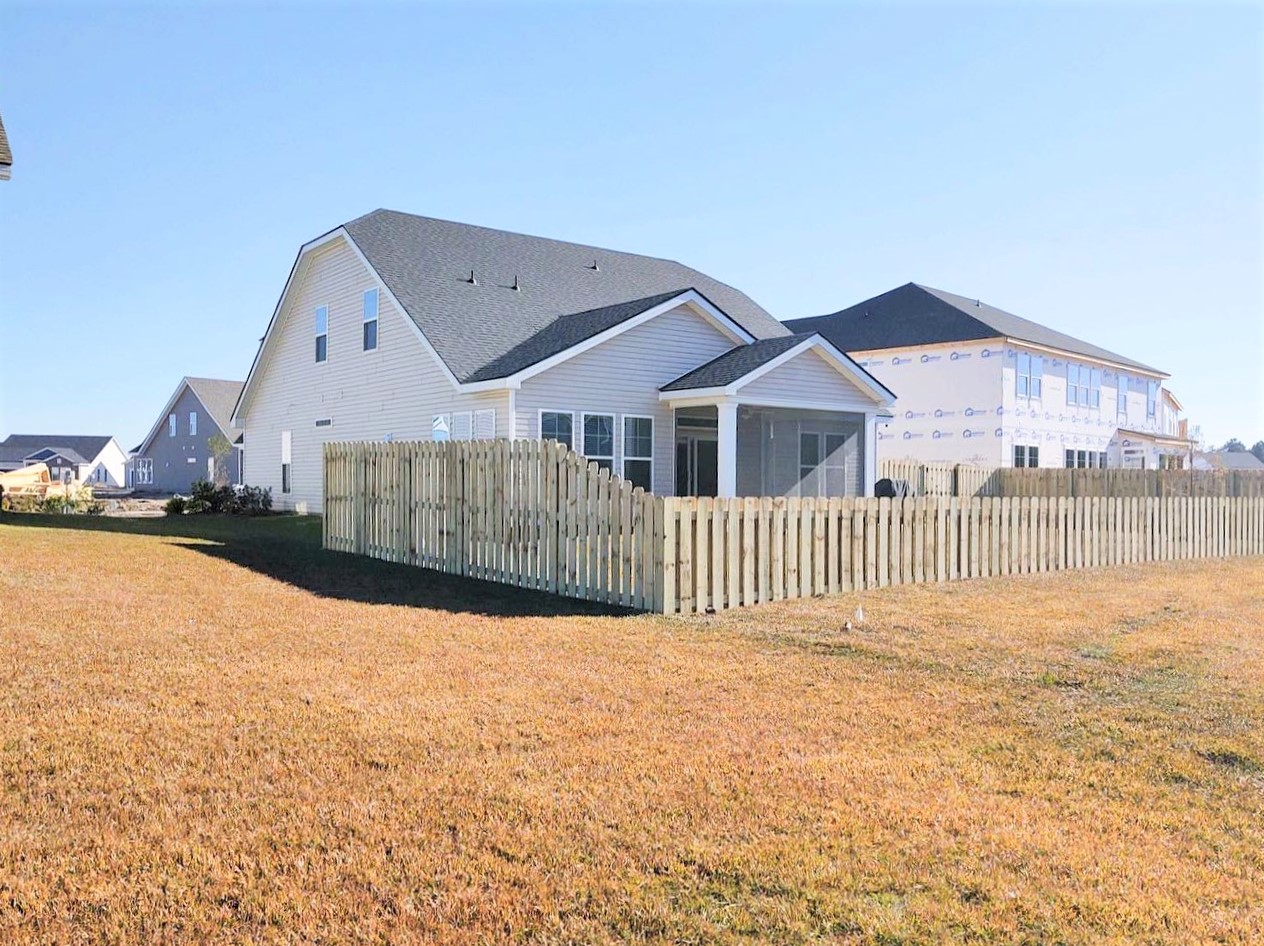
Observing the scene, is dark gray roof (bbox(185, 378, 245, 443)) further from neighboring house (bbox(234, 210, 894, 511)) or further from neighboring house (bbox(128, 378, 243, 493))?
neighboring house (bbox(234, 210, 894, 511))

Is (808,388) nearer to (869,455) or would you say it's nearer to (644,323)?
(869,455)

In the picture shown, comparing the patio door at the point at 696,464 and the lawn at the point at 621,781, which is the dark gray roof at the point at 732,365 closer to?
the patio door at the point at 696,464

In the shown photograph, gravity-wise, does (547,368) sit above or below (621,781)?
above

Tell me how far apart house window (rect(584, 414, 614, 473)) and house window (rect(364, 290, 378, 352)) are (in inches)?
250

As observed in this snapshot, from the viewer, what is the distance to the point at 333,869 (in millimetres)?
3719

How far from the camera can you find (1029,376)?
37312 millimetres

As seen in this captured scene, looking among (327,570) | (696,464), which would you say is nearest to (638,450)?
(696,464)

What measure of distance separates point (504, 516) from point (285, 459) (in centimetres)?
1721

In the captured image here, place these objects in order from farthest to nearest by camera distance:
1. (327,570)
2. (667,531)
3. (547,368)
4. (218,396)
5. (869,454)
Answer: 1. (218,396)
2. (869,454)
3. (547,368)
4. (327,570)
5. (667,531)

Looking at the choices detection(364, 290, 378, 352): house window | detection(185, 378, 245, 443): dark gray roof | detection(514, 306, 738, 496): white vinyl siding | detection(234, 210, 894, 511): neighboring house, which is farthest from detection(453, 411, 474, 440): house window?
detection(185, 378, 245, 443): dark gray roof

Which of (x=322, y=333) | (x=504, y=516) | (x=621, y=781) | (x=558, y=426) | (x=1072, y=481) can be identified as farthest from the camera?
(x=1072, y=481)

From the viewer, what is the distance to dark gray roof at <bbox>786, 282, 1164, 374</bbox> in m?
37.2

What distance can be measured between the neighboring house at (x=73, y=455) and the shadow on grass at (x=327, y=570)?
77110 mm

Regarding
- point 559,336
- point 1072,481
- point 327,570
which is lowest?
point 327,570
